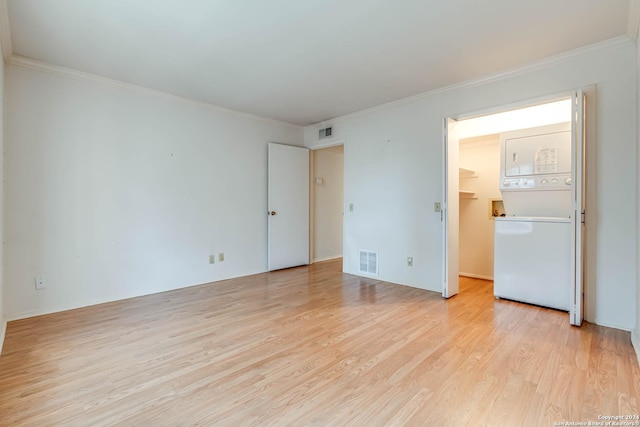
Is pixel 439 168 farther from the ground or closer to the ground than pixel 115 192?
farther from the ground

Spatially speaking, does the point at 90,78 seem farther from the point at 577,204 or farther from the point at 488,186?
the point at 488,186

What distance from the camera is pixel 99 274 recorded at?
322cm

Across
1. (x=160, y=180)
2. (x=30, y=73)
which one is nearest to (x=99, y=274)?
(x=160, y=180)

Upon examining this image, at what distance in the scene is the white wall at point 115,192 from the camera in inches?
111

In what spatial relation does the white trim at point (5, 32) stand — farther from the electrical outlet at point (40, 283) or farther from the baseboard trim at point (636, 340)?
the baseboard trim at point (636, 340)

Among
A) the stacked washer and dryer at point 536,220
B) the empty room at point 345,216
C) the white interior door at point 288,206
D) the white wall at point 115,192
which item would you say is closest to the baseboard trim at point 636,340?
the empty room at point 345,216

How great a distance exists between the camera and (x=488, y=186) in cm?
436

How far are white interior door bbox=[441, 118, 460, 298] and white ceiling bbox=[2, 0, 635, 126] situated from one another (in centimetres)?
61

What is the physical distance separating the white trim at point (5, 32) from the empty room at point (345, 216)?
0.08 ft

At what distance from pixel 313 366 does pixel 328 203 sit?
4.10m

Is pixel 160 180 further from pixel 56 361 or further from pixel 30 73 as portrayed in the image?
A: pixel 56 361

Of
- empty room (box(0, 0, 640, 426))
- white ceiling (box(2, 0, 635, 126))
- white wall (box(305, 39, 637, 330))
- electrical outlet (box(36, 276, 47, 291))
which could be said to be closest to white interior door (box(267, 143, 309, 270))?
empty room (box(0, 0, 640, 426))

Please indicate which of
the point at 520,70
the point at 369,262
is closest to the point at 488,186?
the point at 520,70

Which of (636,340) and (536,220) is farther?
(536,220)
